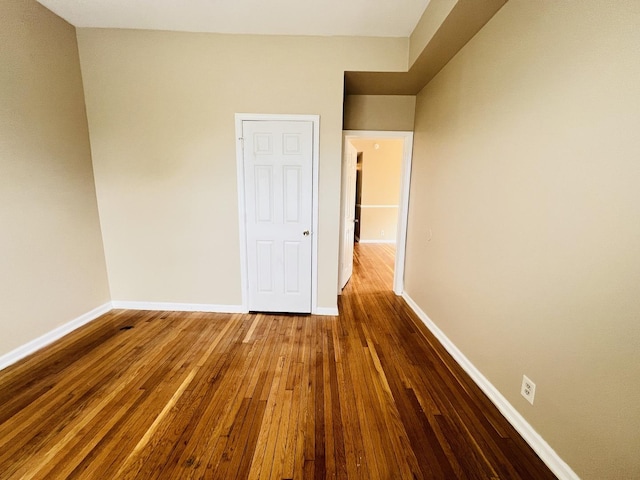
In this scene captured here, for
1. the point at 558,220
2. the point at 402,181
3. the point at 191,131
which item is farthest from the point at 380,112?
the point at 558,220

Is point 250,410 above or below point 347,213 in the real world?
below

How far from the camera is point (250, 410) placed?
1.62 meters

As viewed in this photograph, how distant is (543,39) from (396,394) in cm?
231

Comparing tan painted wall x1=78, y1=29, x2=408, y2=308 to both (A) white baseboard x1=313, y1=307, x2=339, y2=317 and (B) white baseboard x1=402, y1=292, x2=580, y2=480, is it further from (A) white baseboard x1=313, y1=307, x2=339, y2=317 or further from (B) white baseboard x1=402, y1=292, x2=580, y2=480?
(B) white baseboard x1=402, y1=292, x2=580, y2=480

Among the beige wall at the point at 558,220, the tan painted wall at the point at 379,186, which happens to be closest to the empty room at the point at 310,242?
the beige wall at the point at 558,220

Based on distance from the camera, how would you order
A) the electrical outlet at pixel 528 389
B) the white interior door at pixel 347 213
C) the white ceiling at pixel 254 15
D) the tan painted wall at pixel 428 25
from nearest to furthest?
the electrical outlet at pixel 528 389
the tan painted wall at pixel 428 25
the white ceiling at pixel 254 15
the white interior door at pixel 347 213

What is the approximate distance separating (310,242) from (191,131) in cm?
174

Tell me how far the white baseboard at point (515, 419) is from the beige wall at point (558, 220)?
5 centimetres

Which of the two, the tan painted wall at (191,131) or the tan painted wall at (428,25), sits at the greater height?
the tan painted wall at (428,25)

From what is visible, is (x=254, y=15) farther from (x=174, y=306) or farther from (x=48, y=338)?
(x=48, y=338)

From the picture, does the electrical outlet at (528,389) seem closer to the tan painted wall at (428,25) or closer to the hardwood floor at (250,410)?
the hardwood floor at (250,410)

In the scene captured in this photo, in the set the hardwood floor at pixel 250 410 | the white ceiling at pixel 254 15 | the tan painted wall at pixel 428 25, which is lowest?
the hardwood floor at pixel 250 410

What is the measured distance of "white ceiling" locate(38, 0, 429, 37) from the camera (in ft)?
6.87

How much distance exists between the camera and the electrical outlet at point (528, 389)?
142 cm
